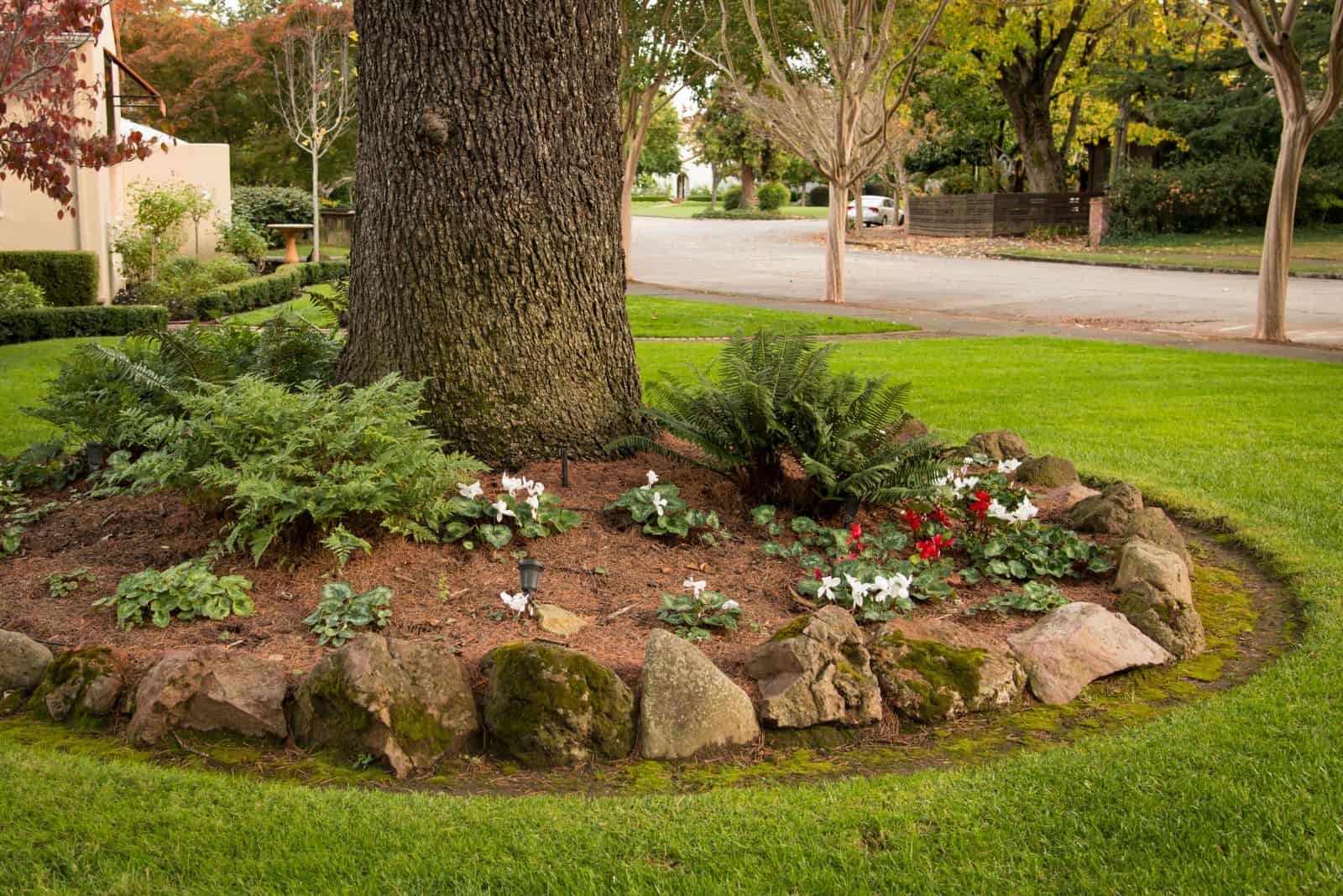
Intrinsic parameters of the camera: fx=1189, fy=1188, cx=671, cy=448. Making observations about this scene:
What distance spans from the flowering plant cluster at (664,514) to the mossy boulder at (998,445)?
1.85m

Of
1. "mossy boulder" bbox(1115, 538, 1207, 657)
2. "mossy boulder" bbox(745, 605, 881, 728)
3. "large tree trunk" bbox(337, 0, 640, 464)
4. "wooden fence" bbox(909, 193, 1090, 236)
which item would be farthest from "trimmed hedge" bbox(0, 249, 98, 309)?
"wooden fence" bbox(909, 193, 1090, 236)

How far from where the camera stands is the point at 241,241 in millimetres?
26703

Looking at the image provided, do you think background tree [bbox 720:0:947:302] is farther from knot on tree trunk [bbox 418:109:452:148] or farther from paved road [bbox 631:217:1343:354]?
knot on tree trunk [bbox 418:109:452:148]

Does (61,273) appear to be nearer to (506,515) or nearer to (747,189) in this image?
(506,515)

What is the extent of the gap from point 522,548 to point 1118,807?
252cm

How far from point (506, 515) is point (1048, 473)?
9.52 feet

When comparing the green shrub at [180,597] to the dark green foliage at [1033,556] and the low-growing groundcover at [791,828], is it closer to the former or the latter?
the low-growing groundcover at [791,828]

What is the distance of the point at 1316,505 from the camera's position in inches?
240

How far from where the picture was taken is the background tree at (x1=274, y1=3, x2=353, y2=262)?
105ft

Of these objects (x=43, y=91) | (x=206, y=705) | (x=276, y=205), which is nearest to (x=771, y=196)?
(x=276, y=205)

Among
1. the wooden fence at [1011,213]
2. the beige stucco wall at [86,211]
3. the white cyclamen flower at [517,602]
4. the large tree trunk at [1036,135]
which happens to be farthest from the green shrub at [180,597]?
the wooden fence at [1011,213]

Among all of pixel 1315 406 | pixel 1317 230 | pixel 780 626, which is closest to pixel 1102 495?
pixel 780 626

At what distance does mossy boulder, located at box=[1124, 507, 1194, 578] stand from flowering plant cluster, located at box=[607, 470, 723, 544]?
179 cm

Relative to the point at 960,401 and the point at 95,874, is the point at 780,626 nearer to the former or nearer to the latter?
the point at 95,874
